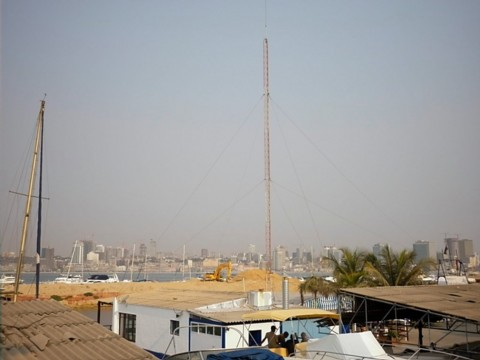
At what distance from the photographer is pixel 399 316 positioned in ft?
77.8

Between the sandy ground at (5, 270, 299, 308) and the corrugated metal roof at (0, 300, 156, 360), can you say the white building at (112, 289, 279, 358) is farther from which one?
the sandy ground at (5, 270, 299, 308)

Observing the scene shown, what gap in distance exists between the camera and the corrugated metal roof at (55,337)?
698 centimetres

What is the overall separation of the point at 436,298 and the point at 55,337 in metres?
15.1

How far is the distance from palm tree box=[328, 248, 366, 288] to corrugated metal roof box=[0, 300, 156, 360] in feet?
77.2

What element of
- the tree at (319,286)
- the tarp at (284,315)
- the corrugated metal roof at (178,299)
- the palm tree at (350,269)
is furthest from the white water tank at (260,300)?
the tree at (319,286)

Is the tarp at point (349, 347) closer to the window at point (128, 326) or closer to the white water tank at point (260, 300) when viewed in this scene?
the white water tank at point (260, 300)

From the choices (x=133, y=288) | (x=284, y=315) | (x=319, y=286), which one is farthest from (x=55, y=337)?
(x=133, y=288)

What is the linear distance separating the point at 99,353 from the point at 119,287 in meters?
78.6

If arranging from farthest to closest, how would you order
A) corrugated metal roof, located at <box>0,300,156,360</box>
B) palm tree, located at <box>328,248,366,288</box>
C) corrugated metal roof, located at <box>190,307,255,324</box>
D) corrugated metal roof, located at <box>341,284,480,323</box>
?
palm tree, located at <box>328,248,366,288</box> < corrugated metal roof, located at <box>190,307,255,324</box> < corrugated metal roof, located at <box>341,284,480,323</box> < corrugated metal roof, located at <box>0,300,156,360</box>

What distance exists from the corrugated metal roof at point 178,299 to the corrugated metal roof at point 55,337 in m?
11.6

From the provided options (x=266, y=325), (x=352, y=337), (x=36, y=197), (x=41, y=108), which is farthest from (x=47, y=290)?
(x=352, y=337)

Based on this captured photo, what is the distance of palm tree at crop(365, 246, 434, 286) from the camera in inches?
1187

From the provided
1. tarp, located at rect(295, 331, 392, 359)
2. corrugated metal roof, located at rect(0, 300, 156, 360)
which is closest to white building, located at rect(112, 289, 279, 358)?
tarp, located at rect(295, 331, 392, 359)

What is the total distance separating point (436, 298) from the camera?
62.1 feet
